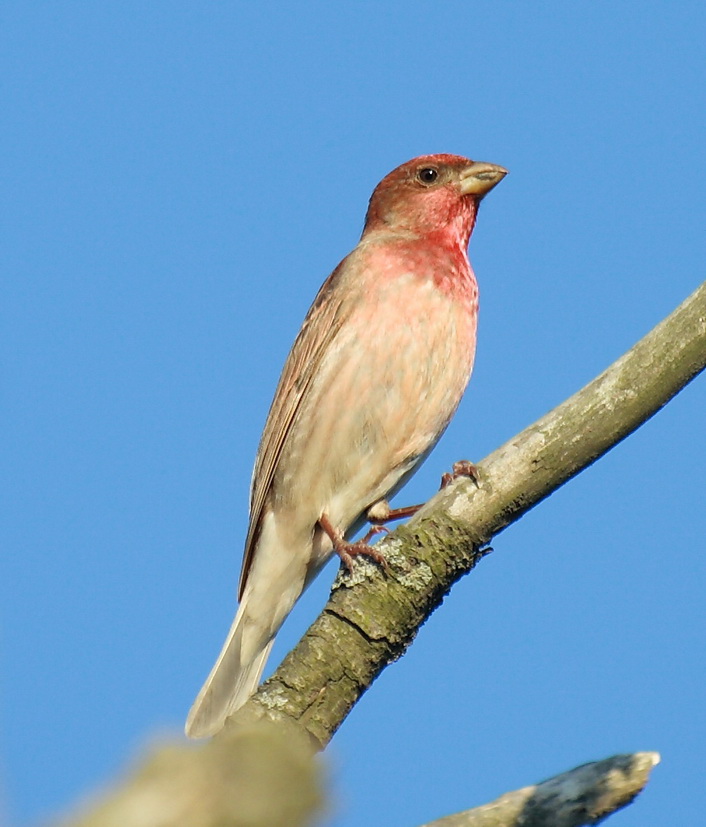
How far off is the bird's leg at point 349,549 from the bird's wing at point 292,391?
0.59m

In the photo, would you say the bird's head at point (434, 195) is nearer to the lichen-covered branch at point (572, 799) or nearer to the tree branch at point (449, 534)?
the tree branch at point (449, 534)

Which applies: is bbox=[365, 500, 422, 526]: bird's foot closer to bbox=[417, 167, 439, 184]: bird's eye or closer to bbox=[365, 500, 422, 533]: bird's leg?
bbox=[365, 500, 422, 533]: bird's leg

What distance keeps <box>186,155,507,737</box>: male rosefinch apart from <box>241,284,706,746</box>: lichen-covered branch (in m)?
2.33

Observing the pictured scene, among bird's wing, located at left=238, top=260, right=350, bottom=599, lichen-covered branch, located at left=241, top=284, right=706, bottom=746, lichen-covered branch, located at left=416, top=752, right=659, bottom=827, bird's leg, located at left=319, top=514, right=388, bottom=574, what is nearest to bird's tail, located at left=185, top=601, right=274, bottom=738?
bird's wing, located at left=238, top=260, right=350, bottom=599

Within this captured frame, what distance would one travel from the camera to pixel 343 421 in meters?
7.30

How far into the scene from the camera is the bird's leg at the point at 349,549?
451cm

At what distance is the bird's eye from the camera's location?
29.0 feet

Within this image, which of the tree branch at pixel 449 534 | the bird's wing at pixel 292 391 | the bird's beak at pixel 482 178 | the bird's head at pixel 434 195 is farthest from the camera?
the bird's beak at pixel 482 178

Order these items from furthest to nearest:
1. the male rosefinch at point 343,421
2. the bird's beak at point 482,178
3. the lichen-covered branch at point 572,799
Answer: the bird's beak at point 482,178 → the male rosefinch at point 343,421 → the lichen-covered branch at point 572,799

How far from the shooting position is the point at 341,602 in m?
4.51

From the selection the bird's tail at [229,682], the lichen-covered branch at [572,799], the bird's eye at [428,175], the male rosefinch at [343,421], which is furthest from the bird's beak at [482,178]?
the lichen-covered branch at [572,799]

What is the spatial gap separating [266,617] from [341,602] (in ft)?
10.7

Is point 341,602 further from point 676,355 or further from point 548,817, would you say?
point 548,817

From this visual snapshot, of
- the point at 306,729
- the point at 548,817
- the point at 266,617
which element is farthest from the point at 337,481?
the point at 548,817
